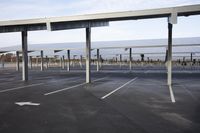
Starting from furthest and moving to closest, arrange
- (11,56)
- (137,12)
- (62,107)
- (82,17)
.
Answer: (11,56) → (82,17) → (137,12) → (62,107)

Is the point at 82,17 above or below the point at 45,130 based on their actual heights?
above

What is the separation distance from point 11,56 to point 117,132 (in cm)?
7908

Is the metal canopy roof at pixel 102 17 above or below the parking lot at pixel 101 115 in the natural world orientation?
above

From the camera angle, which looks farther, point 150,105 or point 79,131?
point 150,105

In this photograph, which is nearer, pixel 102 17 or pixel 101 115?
pixel 101 115

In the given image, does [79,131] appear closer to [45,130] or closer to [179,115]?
[45,130]

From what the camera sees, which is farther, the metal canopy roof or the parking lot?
the metal canopy roof

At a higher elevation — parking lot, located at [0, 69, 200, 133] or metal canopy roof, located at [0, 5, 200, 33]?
metal canopy roof, located at [0, 5, 200, 33]

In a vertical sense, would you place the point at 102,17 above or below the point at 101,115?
above

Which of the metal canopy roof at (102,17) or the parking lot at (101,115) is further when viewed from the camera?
the metal canopy roof at (102,17)

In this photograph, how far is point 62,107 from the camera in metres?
9.48

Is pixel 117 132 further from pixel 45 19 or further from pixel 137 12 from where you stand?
pixel 45 19

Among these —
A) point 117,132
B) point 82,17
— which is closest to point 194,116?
point 117,132

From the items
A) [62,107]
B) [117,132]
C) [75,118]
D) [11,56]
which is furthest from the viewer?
[11,56]
